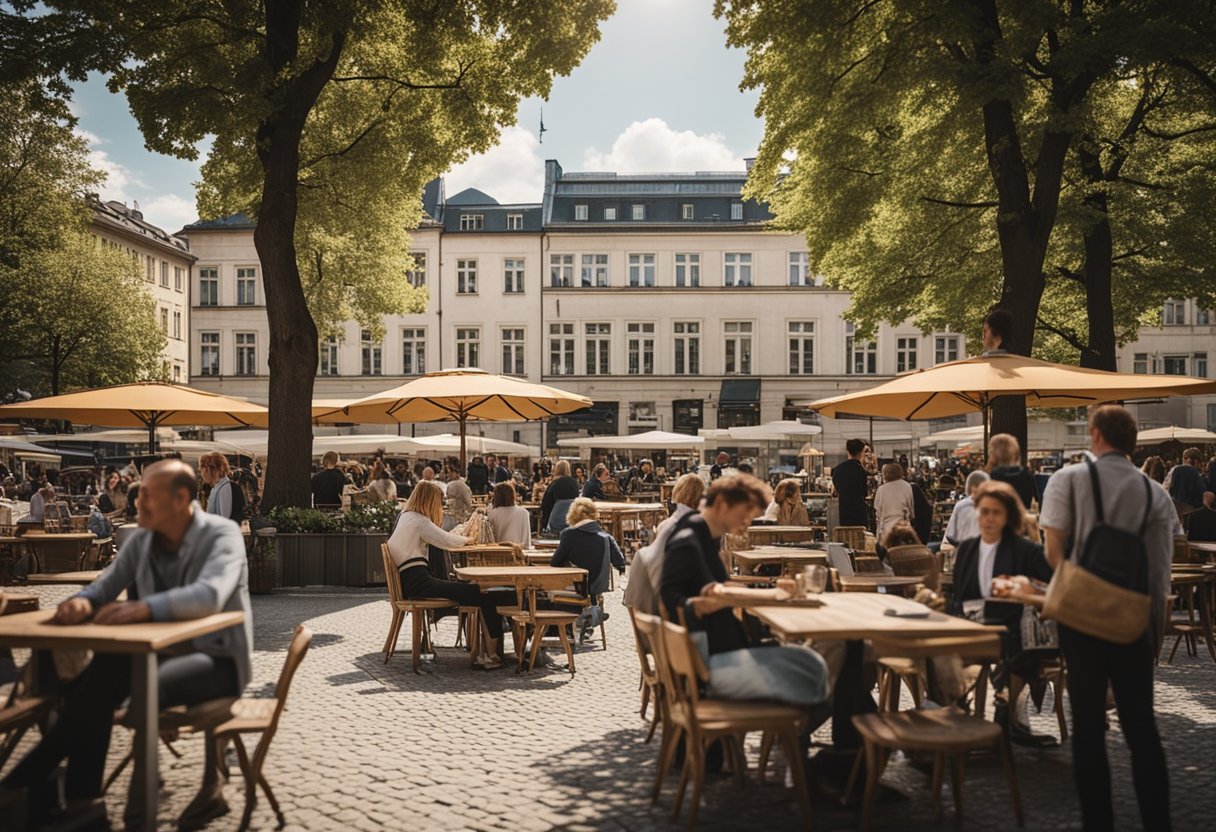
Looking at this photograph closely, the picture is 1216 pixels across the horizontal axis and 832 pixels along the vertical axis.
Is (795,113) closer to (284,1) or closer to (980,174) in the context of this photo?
(980,174)

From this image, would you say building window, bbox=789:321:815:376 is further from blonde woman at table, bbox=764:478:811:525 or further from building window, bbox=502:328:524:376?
blonde woman at table, bbox=764:478:811:525

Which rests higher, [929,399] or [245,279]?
[245,279]

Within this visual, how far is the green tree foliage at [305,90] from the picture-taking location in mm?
14867

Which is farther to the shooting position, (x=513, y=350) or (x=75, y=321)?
(x=513, y=350)

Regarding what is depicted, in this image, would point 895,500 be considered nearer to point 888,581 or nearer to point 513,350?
point 888,581

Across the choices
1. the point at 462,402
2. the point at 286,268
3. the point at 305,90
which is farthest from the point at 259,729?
the point at 305,90

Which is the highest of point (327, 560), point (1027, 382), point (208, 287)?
point (208, 287)

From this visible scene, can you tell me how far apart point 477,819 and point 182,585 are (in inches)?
73.0

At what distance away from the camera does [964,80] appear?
1394 centimetres

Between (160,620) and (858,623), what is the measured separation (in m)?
3.28

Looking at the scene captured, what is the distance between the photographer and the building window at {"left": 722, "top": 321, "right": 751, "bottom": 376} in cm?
4981

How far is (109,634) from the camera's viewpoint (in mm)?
4516

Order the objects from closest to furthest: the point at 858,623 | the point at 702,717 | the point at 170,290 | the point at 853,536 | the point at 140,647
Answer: the point at 140,647 < the point at 702,717 < the point at 858,623 < the point at 853,536 < the point at 170,290

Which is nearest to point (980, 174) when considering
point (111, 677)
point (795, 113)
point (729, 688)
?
point (795, 113)
